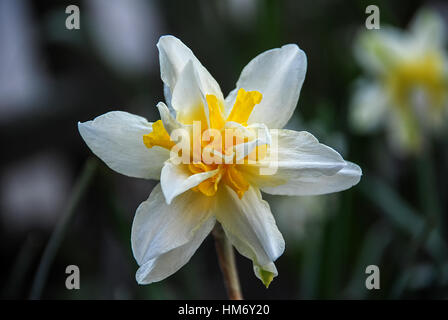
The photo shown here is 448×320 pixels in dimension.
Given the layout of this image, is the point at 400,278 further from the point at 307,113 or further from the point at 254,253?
the point at 307,113

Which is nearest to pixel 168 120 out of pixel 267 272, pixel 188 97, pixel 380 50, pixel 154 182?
pixel 188 97

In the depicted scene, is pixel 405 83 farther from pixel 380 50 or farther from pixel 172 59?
pixel 172 59

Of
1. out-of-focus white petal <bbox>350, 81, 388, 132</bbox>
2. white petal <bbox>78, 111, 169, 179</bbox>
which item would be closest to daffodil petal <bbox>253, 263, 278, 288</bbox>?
white petal <bbox>78, 111, 169, 179</bbox>

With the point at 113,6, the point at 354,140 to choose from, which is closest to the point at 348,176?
the point at 354,140

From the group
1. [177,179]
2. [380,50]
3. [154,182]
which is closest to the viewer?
[177,179]

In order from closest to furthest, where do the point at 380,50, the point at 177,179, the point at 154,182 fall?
the point at 177,179
the point at 380,50
the point at 154,182

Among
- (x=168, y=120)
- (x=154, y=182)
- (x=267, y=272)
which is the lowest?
(x=154, y=182)
